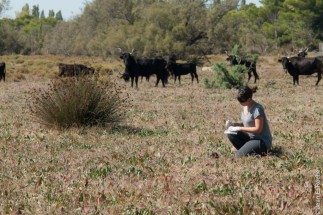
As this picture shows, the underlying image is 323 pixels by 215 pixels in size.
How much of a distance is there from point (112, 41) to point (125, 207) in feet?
152

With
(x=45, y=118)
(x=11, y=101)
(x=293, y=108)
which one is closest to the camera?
(x=45, y=118)

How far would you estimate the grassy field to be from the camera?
5.72m

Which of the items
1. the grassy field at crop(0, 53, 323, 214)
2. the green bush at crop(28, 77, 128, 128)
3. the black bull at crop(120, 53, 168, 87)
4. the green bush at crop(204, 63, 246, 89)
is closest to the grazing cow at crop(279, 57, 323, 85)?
the green bush at crop(204, 63, 246, 89)

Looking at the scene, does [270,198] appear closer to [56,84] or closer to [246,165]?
[246,165]

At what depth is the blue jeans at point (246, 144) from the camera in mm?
8297

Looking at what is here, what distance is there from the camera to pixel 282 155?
28.1 ft

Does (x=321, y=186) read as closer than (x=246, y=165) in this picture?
Yes

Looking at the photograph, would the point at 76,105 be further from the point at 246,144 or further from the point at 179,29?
the point at 179,29

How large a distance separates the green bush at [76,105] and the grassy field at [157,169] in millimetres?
287

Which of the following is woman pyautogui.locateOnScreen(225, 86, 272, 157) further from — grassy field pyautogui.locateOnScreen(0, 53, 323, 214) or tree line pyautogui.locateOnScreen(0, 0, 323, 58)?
tree line pyautogui.locateOnScreen(0, 0, 323, 58)

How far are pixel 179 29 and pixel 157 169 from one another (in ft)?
138

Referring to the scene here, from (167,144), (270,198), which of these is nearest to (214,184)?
(270,198)

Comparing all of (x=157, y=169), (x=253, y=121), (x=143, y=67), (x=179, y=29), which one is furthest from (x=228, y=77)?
(x=179, y=29)

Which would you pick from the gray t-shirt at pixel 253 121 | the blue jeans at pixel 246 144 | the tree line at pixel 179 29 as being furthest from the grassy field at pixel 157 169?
the tree line at pixel 179 29
